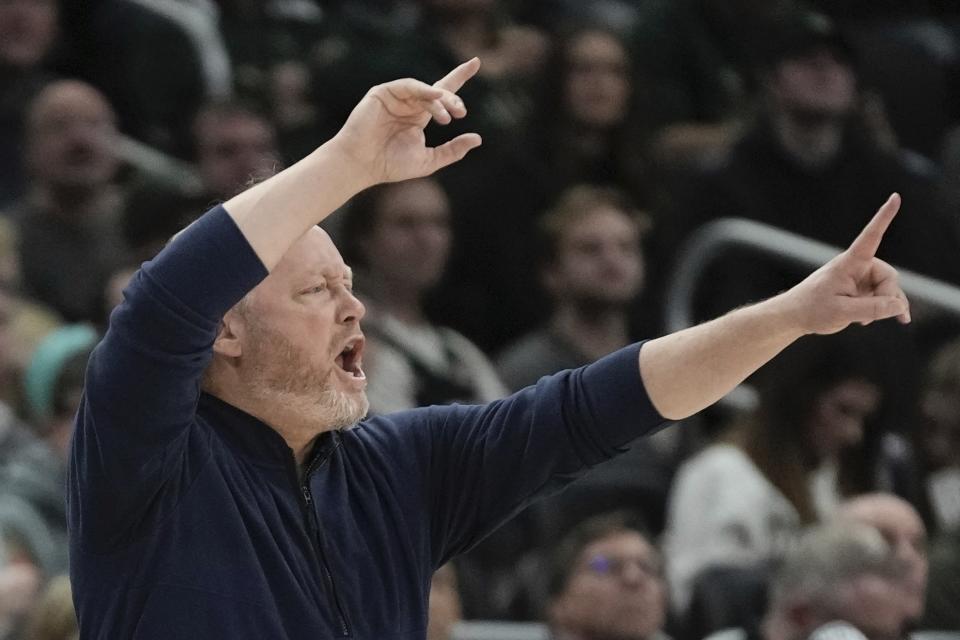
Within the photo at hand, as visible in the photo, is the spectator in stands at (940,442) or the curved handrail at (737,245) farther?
the curved handrail at (737,245)

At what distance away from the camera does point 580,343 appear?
5457mm

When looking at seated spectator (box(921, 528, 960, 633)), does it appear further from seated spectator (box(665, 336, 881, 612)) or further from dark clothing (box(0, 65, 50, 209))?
dark clothing (box(0, 65, 50, 209))

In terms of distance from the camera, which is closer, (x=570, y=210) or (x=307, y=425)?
(x=307, y=425)

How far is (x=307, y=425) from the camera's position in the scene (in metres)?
2.62

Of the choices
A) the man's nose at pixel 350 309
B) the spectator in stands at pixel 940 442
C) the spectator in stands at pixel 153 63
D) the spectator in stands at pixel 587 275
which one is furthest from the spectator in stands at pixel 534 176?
the man's nose at pixel 350 309

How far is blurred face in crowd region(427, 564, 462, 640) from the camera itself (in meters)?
4.40

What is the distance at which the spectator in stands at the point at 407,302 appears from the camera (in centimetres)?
504

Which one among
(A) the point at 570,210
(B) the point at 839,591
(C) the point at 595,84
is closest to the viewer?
(B) the point at 839,591

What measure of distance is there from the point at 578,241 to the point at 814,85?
111 cm

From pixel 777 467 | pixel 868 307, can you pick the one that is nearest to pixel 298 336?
pixel 868 307

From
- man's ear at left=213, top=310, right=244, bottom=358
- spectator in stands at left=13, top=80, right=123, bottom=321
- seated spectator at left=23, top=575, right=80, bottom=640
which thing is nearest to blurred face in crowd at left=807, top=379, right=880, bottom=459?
spectator in stands at left=13, top=80, right=123, bottom=321

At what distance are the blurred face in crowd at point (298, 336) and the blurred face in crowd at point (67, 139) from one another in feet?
10.4

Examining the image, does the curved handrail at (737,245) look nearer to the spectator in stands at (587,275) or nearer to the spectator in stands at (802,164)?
the spectator in stands at (802,164)

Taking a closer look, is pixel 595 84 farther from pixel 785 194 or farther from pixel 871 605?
pixel 871 605
